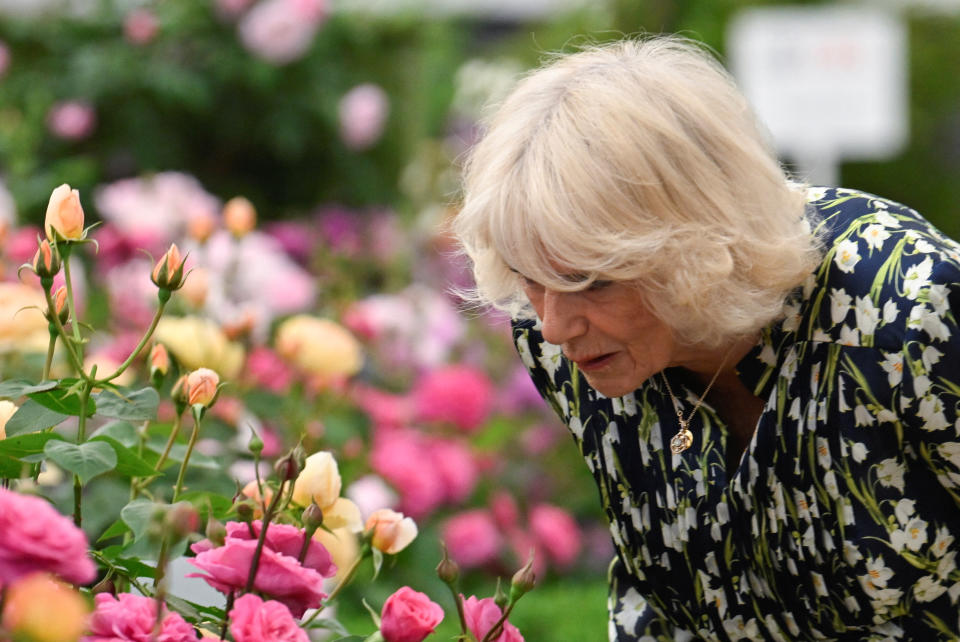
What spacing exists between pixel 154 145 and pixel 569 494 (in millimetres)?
1909

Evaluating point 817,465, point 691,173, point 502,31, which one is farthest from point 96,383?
Result: point 502,31

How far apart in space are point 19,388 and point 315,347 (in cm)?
114

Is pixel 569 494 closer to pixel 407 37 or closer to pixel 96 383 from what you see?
pixel 407 37

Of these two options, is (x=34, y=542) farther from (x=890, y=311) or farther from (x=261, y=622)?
(x=890, y=311)

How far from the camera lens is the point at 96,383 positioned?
1099mm

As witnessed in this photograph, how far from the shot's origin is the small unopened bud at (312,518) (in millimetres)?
1028

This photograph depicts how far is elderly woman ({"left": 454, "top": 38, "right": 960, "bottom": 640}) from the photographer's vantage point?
1.34 meters

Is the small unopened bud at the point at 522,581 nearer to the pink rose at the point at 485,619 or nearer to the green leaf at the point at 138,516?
the pink rose at the point at 485,619

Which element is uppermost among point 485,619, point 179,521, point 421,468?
point 179,521

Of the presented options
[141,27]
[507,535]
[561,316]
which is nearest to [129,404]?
[561,316]

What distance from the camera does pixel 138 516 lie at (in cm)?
103

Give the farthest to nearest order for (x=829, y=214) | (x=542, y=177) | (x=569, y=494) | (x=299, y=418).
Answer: (x=569, y=494) < (x=299, y=418) < (x=829, y=214) < (x=542, y=177)

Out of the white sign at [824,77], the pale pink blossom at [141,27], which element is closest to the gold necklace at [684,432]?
the pale pink blossom at [141,27]

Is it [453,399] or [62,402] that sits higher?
[62,402]
